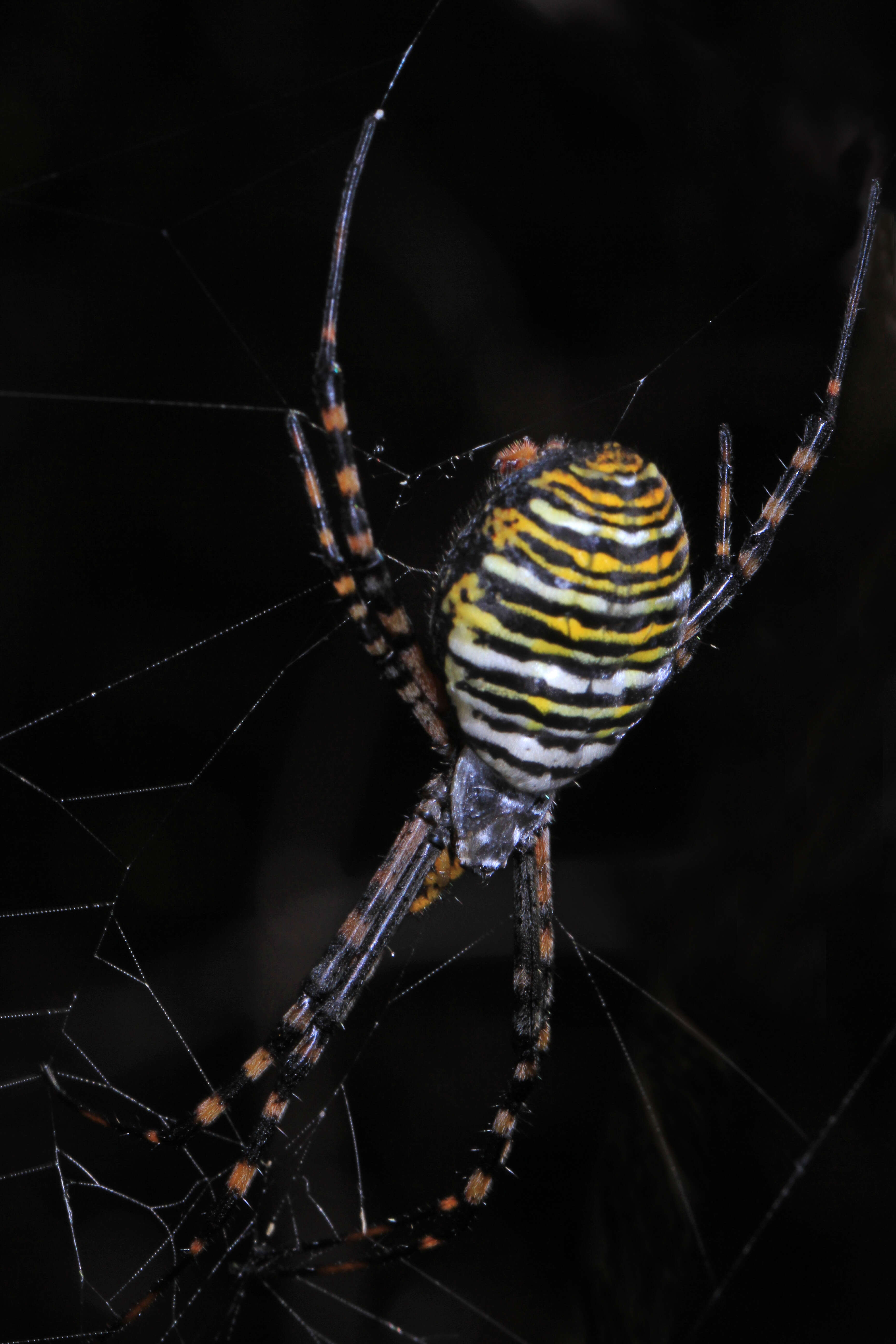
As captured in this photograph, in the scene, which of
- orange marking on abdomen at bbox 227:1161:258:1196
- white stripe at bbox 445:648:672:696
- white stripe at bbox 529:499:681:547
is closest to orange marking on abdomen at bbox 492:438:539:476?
white stripe at bbox 529:499:681:547

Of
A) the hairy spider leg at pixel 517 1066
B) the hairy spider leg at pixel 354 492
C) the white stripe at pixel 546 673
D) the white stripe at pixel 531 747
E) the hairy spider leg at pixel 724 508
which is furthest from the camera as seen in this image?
the hairy spider leg at pixel 517 1066

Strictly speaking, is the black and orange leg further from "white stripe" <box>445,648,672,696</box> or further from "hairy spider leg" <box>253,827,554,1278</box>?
"hairy spider leg" <box>253,827,554,1278</box>

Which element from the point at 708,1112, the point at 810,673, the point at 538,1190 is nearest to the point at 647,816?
the point at 810,673

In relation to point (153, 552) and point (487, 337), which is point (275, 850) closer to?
point (153, 552)

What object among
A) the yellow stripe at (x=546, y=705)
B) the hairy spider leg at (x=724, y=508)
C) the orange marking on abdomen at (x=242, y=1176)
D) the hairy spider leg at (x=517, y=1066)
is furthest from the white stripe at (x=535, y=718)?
the orange marking on abdomen at (x=242, y=1176)

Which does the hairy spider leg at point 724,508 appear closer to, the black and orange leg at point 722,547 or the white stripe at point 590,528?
the black and orange leg at point 722,547

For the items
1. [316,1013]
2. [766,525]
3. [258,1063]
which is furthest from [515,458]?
[258,1063]
